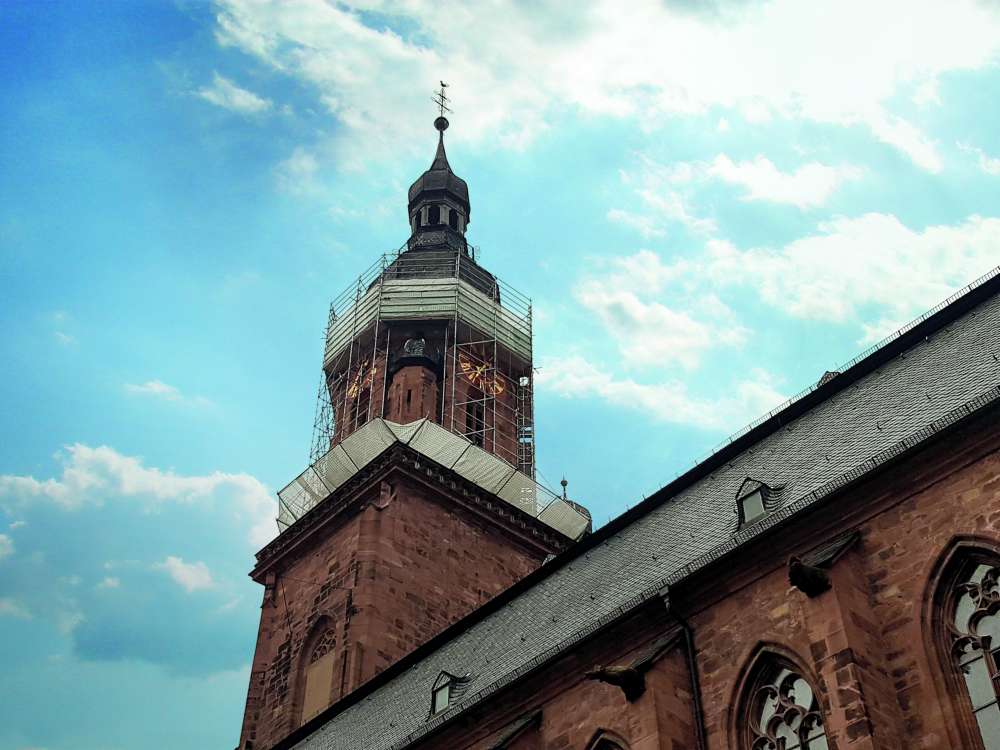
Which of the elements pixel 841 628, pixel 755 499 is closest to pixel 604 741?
pixel 755 499

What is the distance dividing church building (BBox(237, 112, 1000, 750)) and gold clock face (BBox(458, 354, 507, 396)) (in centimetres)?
701

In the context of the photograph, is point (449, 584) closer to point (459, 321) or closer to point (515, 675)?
point (459, 321)

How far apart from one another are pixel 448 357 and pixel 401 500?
850 centimetres

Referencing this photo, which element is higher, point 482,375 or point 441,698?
point 482,375

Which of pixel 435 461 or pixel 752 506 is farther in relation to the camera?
pixel 435 461

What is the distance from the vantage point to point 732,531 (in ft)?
68.3

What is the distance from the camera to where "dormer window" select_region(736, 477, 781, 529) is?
66.8 feet

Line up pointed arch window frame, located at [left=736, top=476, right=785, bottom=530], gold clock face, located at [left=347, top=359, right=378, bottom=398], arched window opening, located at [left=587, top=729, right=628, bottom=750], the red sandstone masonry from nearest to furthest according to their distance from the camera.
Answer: the red sandstone masonry < arched window opening, located at [left=587, top=729, right=628, bottom=750] < pointed arch window frame, located at [left=736, top=476, right=785, bottom=530] < gold clock face, located at [left=347, top=359, right=378, bottom=398]

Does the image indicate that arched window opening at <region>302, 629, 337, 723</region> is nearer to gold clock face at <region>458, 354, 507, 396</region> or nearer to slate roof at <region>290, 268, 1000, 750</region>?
slate roof at <region>290, 268, 1000, 750</region>

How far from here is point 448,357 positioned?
1741 inches

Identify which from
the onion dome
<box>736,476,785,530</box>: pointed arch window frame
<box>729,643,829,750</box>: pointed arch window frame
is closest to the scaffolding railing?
the onion dome

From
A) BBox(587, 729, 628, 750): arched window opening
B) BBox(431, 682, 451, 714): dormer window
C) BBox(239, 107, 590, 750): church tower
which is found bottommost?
BBox(587, 729, 628, 750): arched window opening

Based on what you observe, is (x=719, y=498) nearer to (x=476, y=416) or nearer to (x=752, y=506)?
(x=752, y=506)

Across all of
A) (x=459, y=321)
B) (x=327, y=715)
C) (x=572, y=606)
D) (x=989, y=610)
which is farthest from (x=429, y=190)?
(x=989, y=610)
